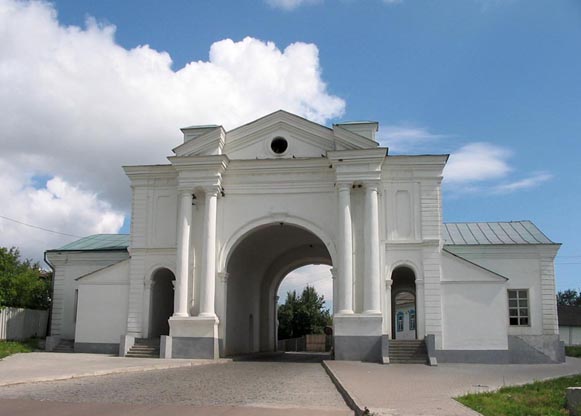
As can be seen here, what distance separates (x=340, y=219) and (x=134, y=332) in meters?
9.94

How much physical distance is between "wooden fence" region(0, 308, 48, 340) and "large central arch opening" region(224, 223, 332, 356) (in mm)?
10016

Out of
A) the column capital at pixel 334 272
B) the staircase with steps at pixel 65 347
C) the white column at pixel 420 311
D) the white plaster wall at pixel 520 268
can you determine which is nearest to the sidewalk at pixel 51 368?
the staircase with steps at pixel 65 347

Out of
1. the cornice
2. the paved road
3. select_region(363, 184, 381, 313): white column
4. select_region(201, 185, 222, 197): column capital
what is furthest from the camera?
select_region(201, 185, 222, 197): column capital

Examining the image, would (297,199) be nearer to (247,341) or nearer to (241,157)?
(241,157)

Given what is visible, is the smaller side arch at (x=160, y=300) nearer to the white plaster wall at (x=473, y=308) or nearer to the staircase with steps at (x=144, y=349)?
the staircase with steps at (x=144, y=349)

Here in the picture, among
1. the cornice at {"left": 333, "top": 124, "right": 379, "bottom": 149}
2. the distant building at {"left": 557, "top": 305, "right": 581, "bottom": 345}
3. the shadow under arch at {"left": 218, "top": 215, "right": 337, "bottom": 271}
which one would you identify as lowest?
the distant building at {"left": 557, "top": 305, "right": 581, "bottom": 345}

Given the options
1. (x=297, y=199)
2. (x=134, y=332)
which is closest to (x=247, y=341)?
(x=134, y=332)

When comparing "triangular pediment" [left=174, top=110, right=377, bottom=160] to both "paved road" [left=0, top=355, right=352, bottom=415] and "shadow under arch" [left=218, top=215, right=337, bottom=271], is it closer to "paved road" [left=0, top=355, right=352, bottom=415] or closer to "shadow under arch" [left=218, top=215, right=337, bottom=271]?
"shadow under arch" [left=218, top=215, right=337, bottom=271]

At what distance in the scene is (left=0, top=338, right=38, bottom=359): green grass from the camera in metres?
24.3

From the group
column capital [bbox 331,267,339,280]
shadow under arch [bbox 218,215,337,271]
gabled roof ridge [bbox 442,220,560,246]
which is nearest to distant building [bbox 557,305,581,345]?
gabled roof ridge [bbox 442,220,560,246]

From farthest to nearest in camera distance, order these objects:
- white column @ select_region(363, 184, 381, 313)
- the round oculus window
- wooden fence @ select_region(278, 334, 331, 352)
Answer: wooden fence @ select_region(278, 334, 331, 352) → the round oculus window → white column @ select_region(363, 184, 381, 313)

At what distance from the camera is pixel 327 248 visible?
88.2 ft

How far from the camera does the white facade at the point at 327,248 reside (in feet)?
82.2

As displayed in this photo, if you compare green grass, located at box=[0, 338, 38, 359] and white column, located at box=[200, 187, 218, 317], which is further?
white column, located at box=[200, 187, 218, 317]
